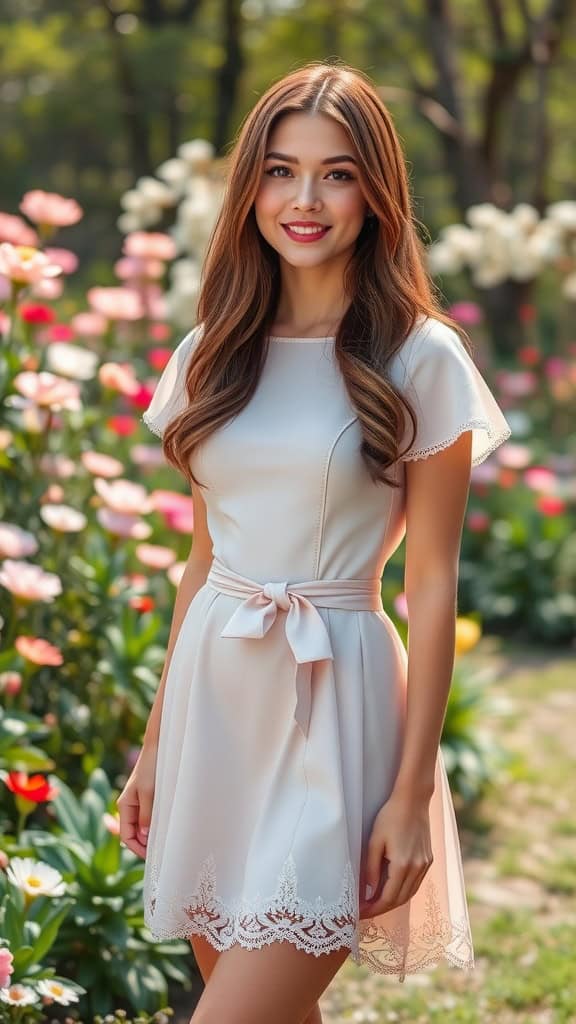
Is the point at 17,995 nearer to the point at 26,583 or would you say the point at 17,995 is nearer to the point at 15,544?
the point at 26,583

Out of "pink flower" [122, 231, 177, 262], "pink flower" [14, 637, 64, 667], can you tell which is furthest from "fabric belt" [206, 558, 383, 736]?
"pink flower" [122, 231, 177, 262]

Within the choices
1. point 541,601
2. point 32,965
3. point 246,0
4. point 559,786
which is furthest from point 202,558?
point 246,0

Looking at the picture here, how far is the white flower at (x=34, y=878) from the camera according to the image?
97.3 inches

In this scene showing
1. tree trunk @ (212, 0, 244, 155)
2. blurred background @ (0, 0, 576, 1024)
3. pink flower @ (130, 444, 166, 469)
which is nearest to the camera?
blurred background @ (0, 0, 576, 1024)

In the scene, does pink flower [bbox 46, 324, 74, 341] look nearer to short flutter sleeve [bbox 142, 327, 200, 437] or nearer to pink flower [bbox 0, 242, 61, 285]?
pink flower [bbox 0, 242, 61, 285]

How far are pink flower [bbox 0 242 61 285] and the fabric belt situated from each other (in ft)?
4.68

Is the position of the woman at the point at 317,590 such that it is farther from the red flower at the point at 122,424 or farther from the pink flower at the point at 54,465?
the red flower at the point at 122,424

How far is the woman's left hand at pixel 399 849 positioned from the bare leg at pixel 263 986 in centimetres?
11

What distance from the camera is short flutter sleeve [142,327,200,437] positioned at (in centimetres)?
233

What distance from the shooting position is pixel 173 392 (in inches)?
92.3

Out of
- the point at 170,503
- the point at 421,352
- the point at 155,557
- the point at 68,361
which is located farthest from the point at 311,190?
the point at 170,503

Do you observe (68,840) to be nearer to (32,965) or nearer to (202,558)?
(32,965)

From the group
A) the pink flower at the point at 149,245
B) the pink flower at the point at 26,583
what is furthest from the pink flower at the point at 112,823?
the pink flower at the point at 149,245

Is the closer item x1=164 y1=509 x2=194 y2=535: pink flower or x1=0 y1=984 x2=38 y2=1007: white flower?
x1=0 y1=984 x2=38 y2=1007: white flower
